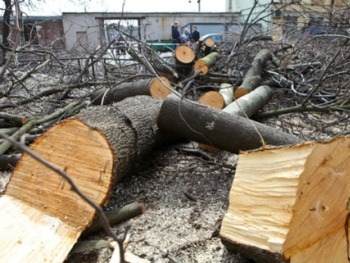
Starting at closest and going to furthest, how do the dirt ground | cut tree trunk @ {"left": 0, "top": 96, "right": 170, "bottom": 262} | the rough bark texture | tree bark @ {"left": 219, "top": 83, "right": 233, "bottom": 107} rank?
cut tree trunk @ {"left": 0, "top": 96, "right": 170, "bottom": 262} < the dirt ground < the rough bark texture < tree bark @ {"left": 219, "top": 83, "right": 233, "bottom": 107}

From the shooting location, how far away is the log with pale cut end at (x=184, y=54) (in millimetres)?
4645

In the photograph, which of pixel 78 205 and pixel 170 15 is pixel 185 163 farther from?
pixel 170 15

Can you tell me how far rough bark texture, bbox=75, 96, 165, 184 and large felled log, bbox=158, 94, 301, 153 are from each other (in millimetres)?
143

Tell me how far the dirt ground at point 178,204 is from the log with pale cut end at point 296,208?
297 millimetres

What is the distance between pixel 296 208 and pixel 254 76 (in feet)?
10.4

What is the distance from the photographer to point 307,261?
1334 millimetres

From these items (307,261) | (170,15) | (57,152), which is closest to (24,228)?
(57,152)

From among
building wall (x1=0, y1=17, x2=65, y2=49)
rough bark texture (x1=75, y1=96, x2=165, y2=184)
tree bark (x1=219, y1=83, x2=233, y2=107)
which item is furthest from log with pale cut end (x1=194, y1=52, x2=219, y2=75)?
building wall (x1=0, y1=17, x2=65, y2=49)

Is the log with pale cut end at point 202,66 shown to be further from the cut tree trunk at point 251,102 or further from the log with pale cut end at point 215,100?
the log with pale cut end at point 215,100

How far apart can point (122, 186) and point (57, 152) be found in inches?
25.5

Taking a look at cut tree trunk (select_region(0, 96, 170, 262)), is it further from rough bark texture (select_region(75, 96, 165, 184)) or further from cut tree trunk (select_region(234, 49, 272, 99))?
cut tree trunk (select_region(234, 49, 272, 99))

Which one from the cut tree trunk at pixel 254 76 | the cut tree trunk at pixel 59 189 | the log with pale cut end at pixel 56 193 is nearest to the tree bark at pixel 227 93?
the cut tree trunk at pixel 254 76

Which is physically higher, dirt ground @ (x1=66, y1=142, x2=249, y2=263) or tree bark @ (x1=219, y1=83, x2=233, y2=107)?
tree bark @ (x1=219, y1=83, x2=233, y2=107)

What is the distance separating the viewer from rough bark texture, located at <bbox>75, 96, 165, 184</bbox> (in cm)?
195
